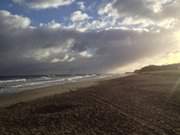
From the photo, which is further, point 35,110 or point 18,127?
point 35,110

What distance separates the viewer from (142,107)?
1253 centimetres

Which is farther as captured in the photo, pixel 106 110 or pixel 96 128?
pixel 106 110

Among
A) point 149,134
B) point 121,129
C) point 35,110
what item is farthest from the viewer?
point 35,110

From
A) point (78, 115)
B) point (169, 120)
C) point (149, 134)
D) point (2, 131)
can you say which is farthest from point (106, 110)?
point (2, 131)

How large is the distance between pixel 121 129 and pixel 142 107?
157 inches

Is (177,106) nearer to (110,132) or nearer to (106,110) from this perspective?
(106,110)

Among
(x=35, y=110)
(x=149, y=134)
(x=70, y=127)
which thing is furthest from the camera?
(x=35, y=110)

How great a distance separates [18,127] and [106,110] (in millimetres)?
4541

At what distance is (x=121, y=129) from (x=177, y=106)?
15.6 feet

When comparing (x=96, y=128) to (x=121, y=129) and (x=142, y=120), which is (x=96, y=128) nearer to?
(x=121, y=129)

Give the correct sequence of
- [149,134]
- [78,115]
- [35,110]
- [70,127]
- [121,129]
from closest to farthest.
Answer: [149,134], [121,129], [70,127], [78,115], [35,110]

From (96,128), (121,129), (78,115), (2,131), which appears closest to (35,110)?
(78,115)

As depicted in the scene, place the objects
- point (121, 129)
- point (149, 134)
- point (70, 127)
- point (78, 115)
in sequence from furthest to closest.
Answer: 1. point (78, 115)
2. point (70, 127)
3. point (121, 129)
4. point (149, 134)

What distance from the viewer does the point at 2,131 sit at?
926 cm
